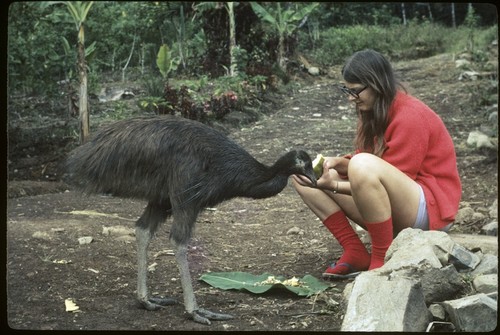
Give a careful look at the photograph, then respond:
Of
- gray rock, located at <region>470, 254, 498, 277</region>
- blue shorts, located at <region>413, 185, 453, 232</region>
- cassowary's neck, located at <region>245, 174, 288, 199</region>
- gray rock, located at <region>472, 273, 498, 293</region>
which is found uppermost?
cassowary's neck, located at <region>245, 174, 288, 199</region>

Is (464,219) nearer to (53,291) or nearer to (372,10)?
(53,291)

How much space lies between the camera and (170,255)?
13.9 feet

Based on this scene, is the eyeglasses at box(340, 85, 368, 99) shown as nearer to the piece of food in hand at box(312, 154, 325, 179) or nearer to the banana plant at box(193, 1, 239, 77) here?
the piece of food in hand at box(312, 154, 325, 179)

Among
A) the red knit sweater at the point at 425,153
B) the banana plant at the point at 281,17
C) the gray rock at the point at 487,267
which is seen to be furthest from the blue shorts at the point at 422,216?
the banana plant at the point at 281,17

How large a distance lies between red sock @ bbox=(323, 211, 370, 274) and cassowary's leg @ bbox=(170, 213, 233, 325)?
85cm

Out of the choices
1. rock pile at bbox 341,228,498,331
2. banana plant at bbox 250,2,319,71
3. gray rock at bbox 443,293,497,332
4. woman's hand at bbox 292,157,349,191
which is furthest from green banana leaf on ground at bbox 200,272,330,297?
banana plant at bbox 250,2,319,71

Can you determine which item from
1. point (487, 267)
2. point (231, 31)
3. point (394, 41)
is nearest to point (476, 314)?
point (487, 267)

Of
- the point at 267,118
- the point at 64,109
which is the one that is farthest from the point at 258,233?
the point at 64,109

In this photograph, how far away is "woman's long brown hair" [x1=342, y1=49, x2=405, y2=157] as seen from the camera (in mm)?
3553

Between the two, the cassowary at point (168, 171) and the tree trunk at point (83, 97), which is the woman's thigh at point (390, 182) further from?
the tree trunk at point (83, 97)

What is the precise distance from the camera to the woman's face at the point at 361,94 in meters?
3.60

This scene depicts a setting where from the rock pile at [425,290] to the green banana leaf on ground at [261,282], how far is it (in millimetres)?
331

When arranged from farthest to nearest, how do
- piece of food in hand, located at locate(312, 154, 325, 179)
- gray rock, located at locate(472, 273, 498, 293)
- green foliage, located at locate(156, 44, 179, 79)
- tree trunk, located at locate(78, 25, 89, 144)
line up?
green foliage, located at locate(156, 44, 179, 79), tree trunk, located at locate(78, 25, 89, 144), piece of food in hand, located at locate(312, 154, 325, 179), gray rock, located at locate(472, 273, 498, 293)

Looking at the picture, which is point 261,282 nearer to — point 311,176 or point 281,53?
point 311,176
